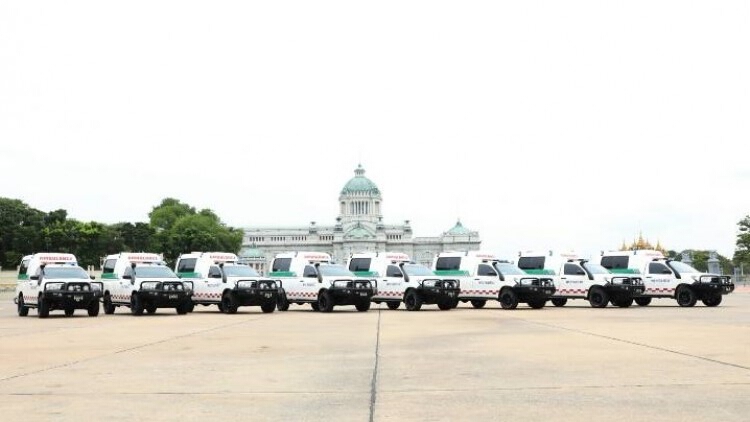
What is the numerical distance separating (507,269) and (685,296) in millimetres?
6997

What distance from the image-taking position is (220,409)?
1023 centimetres

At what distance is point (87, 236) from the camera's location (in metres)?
134

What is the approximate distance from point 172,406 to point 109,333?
13139 millimetres

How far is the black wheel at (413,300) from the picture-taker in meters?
37.9

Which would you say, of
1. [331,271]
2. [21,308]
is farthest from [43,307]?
[331,271]

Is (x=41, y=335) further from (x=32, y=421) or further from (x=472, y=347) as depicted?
(x=32, y=421)

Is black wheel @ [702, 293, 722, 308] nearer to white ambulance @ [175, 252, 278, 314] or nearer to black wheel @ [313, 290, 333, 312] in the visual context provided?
black wheel @ [313, 290, 333, 312]

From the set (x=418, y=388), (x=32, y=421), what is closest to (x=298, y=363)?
(x=418, y=388)

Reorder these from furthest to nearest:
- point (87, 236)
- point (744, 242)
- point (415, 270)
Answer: point (87, 236), point (744, 242), point (415, 270)

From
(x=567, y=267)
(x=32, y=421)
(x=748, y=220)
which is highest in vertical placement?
(x=748, y=220)

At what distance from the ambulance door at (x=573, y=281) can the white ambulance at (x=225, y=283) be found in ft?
42.1

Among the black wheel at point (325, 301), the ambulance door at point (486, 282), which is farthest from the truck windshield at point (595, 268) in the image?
the black wheel at point (325, 301)

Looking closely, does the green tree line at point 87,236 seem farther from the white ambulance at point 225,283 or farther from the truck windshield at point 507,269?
the truck windshield at point 507,269

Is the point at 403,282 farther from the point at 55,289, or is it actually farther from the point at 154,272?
the point at 55,289
